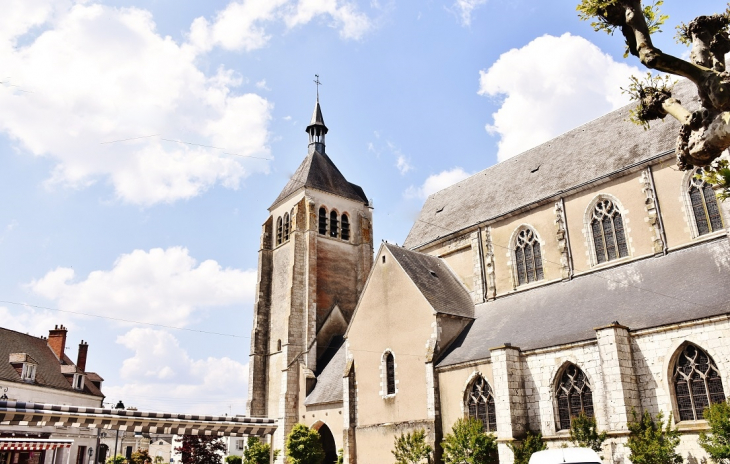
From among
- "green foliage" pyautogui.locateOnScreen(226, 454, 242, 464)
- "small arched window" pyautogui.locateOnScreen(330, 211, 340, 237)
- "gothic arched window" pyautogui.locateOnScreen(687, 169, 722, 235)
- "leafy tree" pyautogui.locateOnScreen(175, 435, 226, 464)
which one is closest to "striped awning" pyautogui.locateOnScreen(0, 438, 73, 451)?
"leafy tree" pyautogui.locateOnScreen(175, 435, 226, 464)

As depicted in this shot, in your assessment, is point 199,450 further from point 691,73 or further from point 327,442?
point 691,73

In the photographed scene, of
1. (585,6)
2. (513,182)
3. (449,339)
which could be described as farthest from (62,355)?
(585,6)

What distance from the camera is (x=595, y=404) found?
1531 centimetres

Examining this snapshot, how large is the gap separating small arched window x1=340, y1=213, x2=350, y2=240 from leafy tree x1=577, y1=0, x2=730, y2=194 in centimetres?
2779

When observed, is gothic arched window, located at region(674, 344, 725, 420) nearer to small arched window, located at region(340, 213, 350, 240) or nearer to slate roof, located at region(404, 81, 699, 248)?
slate roof, located at region(404, 81, 699, 248)

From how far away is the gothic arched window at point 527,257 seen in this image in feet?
69.3

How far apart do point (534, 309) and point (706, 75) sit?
14.1 meters

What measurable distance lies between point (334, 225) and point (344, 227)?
74cm

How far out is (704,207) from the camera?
1714cm

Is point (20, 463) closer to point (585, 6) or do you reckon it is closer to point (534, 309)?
point (534, 309)

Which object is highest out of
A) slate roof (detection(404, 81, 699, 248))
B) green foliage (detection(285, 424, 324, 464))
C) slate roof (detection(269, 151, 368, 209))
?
slate roof (detection(269, 151, 368, 209))

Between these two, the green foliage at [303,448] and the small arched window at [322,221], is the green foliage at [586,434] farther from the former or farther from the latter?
the small arched window at [322,221]

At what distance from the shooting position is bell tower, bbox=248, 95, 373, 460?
1194 inches

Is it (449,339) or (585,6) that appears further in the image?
(449,339)
